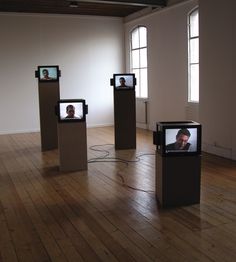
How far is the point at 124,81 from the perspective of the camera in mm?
6910

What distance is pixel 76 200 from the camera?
13.7 feet

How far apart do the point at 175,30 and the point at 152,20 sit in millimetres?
1137

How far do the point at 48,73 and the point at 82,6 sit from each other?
2.81m

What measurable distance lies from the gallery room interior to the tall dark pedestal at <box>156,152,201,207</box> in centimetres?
1

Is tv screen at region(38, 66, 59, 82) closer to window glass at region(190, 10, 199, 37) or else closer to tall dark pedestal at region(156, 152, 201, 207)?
window glass at region(190, 10, 199, 37)

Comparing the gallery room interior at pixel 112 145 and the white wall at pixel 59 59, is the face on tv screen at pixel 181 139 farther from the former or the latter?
the white wall at pixel 59 59

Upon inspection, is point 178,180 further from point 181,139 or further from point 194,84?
point 194,84

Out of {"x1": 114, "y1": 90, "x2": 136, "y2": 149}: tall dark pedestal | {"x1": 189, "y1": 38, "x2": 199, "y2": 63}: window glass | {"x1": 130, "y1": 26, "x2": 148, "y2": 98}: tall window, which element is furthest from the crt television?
{"x1": 130, "y1": 26, "x2": 148, "y2": 98}: tall window

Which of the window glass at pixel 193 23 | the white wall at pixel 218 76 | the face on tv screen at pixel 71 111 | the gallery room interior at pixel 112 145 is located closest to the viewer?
the gallery room interior at pixel 112 145

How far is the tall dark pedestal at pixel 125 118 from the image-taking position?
687cm

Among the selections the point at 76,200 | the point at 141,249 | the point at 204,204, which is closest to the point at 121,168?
the point at 76,200

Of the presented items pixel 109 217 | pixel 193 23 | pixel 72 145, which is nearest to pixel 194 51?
pixel 193 23

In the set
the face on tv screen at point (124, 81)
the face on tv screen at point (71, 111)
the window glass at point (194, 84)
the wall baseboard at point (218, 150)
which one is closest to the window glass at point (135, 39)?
the window glass at point (194, 84)

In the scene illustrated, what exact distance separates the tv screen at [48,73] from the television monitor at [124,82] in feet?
3.86
